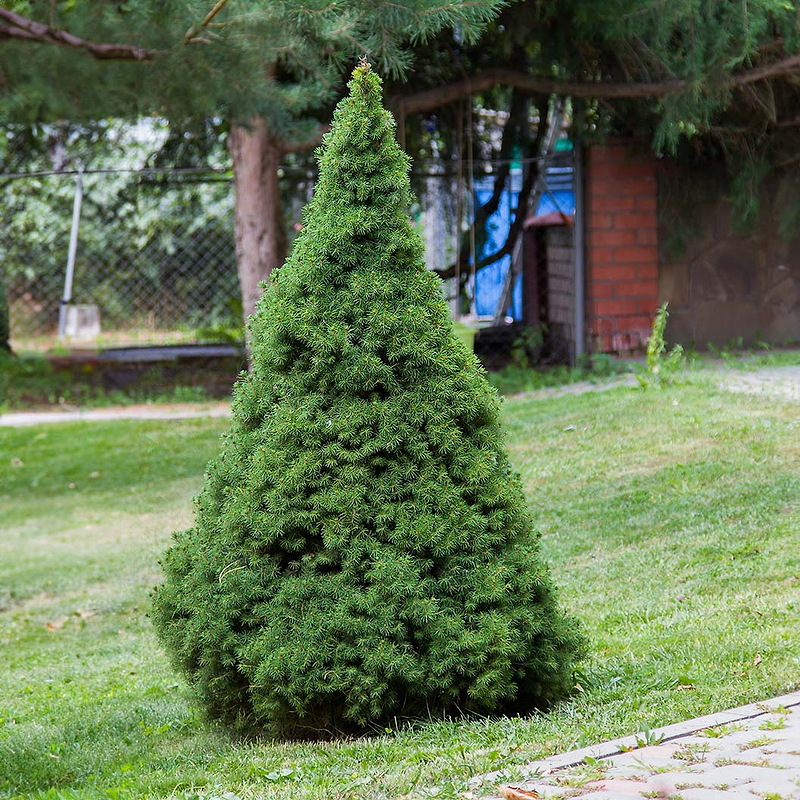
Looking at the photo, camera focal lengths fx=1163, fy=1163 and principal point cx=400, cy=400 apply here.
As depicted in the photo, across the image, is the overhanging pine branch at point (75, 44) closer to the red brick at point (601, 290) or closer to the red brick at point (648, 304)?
the red brick at point (601, 290)

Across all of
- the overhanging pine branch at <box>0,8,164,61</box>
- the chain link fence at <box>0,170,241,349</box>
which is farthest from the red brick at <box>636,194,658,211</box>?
the overhanging pine branch at <box>0,8,164,61</box>

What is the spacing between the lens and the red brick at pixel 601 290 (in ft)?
38.8

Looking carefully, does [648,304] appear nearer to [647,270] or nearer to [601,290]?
[647,270]

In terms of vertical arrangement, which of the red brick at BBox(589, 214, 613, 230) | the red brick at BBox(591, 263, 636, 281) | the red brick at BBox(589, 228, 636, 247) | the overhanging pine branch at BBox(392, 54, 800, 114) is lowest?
the red brick at BBox(591, 263, 636, 281)

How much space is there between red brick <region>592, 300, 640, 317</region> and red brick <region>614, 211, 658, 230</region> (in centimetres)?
78

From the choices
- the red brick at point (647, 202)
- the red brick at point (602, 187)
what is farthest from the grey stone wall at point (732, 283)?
the red brick at point (602, 187)

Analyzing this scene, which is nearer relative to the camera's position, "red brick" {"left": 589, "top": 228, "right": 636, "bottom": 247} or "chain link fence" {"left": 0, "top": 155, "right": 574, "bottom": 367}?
"red brick" {"left": 589, "top": 228, "right": 636, "bottom": 247}

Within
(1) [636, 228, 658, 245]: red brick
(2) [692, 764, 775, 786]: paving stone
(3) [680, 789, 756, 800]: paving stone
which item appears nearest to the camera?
(3) [680, 789, 756, 800]: paving stone

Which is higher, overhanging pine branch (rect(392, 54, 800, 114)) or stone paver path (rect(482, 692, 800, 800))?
overhanging pine branch (rect(392, 54, 800, 114))

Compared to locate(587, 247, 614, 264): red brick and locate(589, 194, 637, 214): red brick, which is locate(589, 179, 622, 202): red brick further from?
locate(587, 247, 614, 264): red brick

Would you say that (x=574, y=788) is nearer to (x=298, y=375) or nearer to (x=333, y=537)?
(x=333, y=537)

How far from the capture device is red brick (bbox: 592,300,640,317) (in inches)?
467

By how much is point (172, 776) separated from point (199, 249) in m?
11.3

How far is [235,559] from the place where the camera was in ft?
12.2
